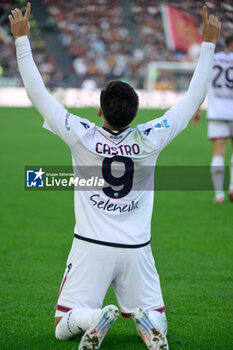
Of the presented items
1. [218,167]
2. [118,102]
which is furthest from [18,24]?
[218,167]

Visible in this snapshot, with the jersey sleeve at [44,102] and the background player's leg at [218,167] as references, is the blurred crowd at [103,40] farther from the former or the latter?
the jersey sleeve at [44,102]

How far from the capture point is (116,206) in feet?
10.4

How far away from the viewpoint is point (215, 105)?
26.6 feet

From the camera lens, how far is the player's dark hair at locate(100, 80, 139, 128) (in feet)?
10.0

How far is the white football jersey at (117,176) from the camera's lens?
311 centimetres

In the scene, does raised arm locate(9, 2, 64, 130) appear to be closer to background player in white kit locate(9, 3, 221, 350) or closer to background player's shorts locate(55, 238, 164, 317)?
background player in white kit locate(9, 3, 221, 350)

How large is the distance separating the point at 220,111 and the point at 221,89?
327 mm

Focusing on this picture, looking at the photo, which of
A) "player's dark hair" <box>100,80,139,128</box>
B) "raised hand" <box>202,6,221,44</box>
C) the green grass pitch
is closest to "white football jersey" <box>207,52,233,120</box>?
the green grass pitch

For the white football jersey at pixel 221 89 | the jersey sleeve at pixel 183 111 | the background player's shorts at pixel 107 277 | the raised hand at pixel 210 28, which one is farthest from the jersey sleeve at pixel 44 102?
the white football jersey at pixel 221 89

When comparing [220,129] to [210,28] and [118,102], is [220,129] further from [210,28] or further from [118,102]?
[118,102]

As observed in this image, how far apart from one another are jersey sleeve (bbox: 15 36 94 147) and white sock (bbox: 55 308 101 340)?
2.84 ft

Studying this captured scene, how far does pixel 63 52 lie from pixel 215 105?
28.2 m

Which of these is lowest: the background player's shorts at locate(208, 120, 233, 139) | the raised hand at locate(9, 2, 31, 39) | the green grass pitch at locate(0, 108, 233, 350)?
the green grass pitch at locate(0, 108, 233, 350)

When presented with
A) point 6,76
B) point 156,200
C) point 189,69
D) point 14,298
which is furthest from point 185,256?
point 189,69
